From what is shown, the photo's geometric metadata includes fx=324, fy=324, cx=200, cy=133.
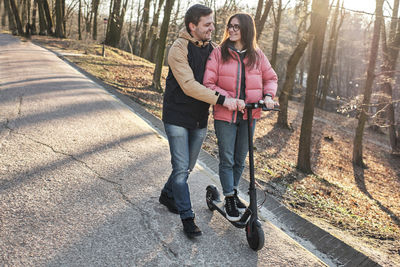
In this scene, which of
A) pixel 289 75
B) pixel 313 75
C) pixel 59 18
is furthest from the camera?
pixel 59 18

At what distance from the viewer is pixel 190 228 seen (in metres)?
3.09

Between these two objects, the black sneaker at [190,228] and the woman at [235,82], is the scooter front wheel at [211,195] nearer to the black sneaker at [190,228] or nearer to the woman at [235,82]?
the woman at [235,82]

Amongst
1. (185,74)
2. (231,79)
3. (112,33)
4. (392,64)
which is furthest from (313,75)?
(112,33)

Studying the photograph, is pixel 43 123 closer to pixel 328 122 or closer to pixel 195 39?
pixel 195 39

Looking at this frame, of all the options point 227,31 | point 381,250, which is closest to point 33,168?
point 227,31

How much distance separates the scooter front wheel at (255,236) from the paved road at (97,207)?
0.09 metres

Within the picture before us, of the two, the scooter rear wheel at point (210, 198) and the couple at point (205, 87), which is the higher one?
the couple at point (205, 87)

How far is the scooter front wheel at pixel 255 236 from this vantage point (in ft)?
9.74

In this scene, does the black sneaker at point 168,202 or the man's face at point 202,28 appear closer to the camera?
the man's face at point 202,28

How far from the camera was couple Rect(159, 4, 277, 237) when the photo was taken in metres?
2.96

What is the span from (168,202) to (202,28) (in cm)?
186

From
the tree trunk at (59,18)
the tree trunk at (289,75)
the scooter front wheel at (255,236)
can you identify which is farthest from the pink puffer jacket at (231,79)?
the tree trunk at (59,18)

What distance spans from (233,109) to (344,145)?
1510 centimetres

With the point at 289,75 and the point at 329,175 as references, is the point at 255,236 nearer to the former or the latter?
the point at 329,175
